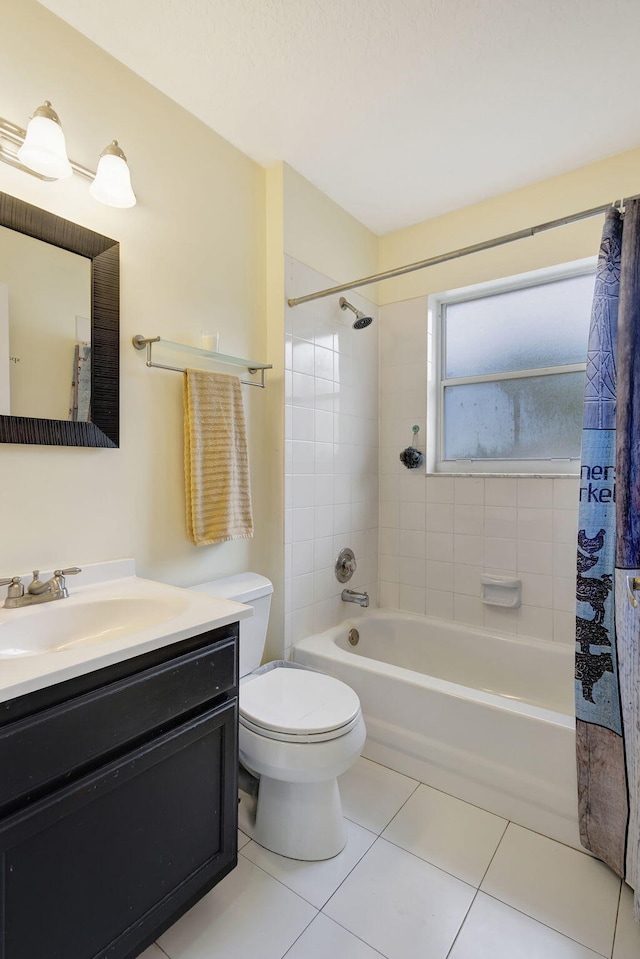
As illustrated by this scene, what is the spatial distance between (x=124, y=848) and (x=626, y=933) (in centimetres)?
126

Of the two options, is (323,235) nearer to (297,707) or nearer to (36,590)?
(36,590)

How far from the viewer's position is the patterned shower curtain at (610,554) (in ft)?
4.25

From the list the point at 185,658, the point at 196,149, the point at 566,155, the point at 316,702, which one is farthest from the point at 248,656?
the point at 566,155

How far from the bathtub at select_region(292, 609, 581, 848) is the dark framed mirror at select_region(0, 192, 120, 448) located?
1.30 meters

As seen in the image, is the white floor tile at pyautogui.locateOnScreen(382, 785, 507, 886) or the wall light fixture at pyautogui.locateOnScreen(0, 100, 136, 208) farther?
the white floor tile at pyautogui.locateOnScreen(382, 785, 507, 886)

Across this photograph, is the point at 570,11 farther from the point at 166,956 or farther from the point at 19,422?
the point at 166,956

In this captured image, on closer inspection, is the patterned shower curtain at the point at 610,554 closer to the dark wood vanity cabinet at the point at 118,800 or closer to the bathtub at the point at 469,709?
the bathtub at the point at 469,709

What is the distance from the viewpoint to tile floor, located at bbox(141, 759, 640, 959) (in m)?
1.14

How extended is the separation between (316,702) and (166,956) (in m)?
0.67

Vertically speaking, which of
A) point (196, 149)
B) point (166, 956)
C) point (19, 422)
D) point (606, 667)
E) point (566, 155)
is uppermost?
point (566, 155)

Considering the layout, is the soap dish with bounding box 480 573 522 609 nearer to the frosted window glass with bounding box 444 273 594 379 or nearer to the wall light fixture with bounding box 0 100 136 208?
the frosted window glass with bounding box 444 273 594 379

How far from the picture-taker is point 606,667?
1.39 metres

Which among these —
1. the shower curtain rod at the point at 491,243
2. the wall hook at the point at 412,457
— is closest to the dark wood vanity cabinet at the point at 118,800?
the shower curtain rod at the point at 491,243

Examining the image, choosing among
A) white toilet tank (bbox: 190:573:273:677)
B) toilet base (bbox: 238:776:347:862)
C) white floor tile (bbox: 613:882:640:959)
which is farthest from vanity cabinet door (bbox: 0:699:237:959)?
white floor tile (bbox: 613:882:640:959)
